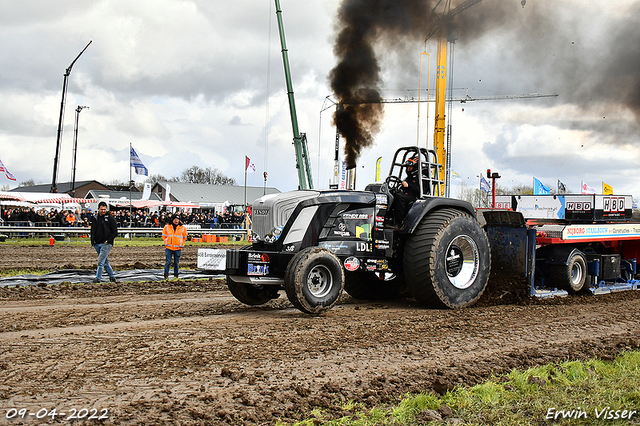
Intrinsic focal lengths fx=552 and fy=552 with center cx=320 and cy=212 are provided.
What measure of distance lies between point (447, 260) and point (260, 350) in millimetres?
3764

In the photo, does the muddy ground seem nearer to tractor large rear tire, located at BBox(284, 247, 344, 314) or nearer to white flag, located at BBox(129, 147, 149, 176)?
tractor large rear tire, located at BBox(284, 247, 344, 314)

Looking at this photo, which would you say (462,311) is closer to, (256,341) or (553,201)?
(256,341)

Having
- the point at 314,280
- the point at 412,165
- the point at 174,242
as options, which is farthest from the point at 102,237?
the point at 412,165

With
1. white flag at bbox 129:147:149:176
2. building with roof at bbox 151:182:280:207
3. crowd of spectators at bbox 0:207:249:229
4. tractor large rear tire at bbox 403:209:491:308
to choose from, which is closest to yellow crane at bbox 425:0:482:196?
tractor large rear tire at bbox 403:209:491:308

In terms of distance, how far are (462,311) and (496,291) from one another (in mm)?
1530

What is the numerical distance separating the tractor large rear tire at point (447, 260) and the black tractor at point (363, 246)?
14mm

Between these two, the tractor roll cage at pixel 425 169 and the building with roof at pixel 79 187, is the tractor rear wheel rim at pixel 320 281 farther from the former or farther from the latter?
the building with roof at pixel 79 187

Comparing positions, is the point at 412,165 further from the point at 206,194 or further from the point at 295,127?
A: the point at 206,194

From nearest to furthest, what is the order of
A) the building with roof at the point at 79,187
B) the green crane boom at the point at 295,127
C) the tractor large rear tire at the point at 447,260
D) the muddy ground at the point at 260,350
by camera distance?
1. the muddy ground at the point at 260,350
2. the tractor large rear tire at the point at 447,260
3. the green crane boom at the point at 295,127
4. the building with roof at the point at 79,187

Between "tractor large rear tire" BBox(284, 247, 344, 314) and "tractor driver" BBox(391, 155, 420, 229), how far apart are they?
1429 mm

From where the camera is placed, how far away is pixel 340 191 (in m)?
7.88

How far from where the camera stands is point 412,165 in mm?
8547

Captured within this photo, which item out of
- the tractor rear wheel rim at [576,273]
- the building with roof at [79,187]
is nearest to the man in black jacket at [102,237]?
the tractor rear wheel rim at [576,273]

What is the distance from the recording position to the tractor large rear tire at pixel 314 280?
6.90m
